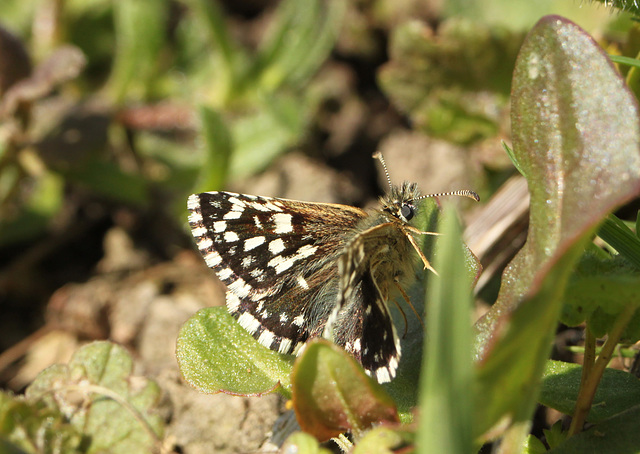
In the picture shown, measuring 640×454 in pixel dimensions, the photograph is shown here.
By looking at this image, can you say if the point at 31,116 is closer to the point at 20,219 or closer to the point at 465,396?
the point at 20,219

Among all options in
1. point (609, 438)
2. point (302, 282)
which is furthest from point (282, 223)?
point (609, 438)

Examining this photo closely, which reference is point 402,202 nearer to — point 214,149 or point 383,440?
point 383,440

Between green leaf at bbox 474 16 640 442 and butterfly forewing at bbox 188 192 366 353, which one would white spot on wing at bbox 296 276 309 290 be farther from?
green leaf at bbox 474 16 640 442

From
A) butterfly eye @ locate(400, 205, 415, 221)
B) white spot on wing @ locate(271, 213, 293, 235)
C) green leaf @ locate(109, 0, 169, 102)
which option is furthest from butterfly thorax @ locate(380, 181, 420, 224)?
green leaf @ locate(109, 0, 169, 102)

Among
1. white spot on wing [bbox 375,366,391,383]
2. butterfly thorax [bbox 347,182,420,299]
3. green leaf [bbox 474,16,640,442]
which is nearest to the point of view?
green leaf [bbox 474,16,640,442]

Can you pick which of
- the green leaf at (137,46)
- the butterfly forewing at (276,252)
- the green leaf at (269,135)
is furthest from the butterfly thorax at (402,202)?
the green leaf at (137,46)

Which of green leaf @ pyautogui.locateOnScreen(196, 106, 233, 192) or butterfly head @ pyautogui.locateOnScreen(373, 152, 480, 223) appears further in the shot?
green leaf @ pyautogui.locateOnScreen(196, 106, 233, 192)
